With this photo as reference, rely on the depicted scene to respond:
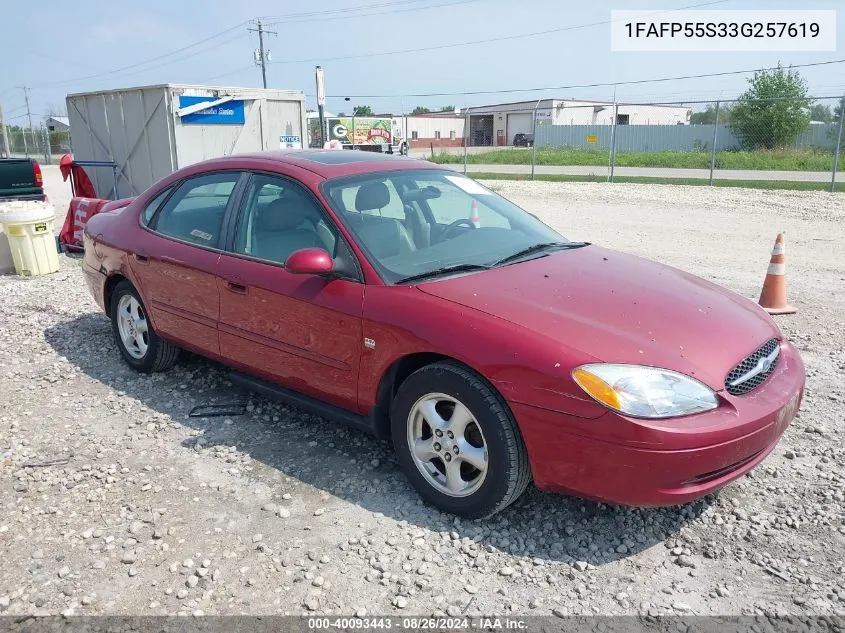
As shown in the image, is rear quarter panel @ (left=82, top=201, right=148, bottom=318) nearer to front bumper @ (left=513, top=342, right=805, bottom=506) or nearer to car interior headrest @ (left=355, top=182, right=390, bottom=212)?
car interior headrest @ (left=355, top=182, right=390, bottom=212)

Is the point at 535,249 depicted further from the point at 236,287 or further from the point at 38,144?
the point at 38,144

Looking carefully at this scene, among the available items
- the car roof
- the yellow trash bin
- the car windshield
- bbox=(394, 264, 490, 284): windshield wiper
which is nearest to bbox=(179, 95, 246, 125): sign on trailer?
the yellow trash bin

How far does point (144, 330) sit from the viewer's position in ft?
16.7

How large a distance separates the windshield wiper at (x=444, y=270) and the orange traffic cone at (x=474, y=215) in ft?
1.85

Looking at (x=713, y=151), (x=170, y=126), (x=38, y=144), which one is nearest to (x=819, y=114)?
(x=713, y=151)

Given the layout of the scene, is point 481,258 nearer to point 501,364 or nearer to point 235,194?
point 501,364

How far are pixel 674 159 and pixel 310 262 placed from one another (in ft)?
89.8

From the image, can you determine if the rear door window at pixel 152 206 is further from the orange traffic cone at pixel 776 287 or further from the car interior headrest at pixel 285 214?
the orange traffic cone at pixel 776 287

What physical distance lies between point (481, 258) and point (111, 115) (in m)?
12.0

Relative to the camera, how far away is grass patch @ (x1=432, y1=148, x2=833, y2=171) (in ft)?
78.2

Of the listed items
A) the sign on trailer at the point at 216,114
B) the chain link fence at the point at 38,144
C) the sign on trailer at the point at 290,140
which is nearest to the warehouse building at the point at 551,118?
the chain link fence at the point at 38,144

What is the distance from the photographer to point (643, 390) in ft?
9.05

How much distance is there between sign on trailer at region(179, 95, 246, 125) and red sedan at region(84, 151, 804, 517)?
8.01 meters

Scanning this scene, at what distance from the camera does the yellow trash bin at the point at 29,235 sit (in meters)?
8.55
